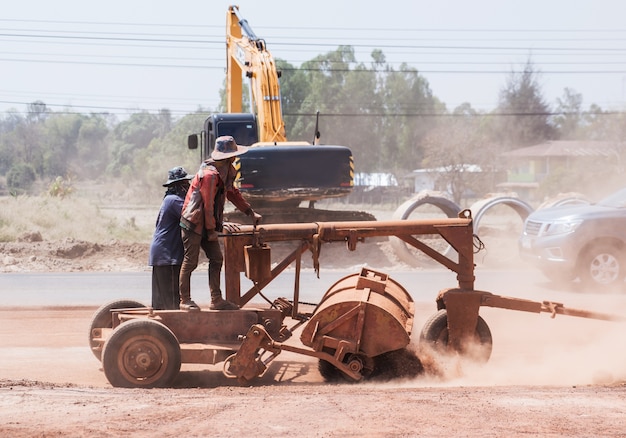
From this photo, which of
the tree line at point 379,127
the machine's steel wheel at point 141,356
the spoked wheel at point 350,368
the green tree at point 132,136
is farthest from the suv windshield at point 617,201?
the green tree at point 132,136

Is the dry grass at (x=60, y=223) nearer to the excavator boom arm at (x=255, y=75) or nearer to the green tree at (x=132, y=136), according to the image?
the excavator boom arm at (x=255, y=75)

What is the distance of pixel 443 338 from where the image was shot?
808 centimetres

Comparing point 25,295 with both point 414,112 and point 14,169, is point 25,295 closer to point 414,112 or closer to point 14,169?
point 14,169

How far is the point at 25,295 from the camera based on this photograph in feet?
44.2

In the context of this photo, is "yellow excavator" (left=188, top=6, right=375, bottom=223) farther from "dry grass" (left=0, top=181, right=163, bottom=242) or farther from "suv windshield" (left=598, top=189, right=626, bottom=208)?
"dry grass" (left=0, top=181, right=163, bottom=242)

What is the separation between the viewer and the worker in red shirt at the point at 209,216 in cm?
774

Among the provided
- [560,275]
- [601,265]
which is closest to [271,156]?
[560,275]

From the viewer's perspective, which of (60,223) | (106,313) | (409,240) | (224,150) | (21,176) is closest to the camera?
(224,150)

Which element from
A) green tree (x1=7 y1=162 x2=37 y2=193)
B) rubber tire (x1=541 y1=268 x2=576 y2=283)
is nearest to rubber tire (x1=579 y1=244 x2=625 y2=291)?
rubber tire (x1=541 y1=268 x2=576 y2=283)

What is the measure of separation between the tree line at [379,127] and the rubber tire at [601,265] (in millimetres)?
46964

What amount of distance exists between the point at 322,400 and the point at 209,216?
88.2 inches

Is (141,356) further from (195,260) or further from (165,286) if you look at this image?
(165,286)

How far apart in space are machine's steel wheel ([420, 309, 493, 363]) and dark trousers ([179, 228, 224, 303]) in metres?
2.02

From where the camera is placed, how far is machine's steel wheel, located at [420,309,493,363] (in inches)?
317
